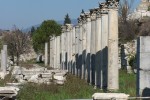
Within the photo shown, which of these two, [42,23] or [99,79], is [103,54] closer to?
[99,79]

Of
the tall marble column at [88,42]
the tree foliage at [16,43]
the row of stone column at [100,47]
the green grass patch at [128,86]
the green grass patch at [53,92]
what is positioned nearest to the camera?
the green grass patch at [53,92]

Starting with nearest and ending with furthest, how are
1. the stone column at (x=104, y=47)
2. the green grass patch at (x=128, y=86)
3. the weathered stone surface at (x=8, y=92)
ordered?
1. the weathered stone surface at (x=8, y=92)
2. the green grass patch at (x=128, y=86)
3. the stone column at (x=104, y=47)

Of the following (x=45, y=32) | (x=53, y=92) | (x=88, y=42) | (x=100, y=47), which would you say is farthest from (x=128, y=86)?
(x=45, y=32)

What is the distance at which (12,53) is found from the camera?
2436 inches

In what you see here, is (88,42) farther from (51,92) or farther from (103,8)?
(51,92)

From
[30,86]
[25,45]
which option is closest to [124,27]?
[25,45]

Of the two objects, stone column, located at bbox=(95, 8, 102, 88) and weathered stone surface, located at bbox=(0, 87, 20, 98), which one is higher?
stone column, located at bbox=(95, 8, 102, 88)

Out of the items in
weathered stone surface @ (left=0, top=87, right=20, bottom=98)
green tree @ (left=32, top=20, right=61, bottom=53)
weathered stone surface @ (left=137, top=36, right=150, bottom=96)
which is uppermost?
green tree @ (left=32, top=20, right=61, bottom=53)

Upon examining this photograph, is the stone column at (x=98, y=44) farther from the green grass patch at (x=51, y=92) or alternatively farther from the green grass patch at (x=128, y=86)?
the green grass patch at (x=51, y=92)

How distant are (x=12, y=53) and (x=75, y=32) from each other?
28906 millimetres

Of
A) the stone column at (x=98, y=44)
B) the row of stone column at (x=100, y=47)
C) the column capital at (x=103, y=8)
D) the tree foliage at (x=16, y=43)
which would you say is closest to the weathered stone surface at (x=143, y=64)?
the row of stone column at (x=100, y=47)

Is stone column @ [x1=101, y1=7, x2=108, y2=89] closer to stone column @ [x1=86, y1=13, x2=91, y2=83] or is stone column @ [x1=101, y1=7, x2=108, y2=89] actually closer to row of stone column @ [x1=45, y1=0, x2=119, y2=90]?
row of stone column @ [x1=45, y1=0, x2=119, y2=90]

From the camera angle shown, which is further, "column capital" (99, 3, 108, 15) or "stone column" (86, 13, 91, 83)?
"stone column" (86, 13, 91, 83)

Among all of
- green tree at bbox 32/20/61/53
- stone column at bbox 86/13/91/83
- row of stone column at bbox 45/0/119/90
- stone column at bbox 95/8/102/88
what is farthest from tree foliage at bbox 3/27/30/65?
stone column at bbox 95/8/102/88
